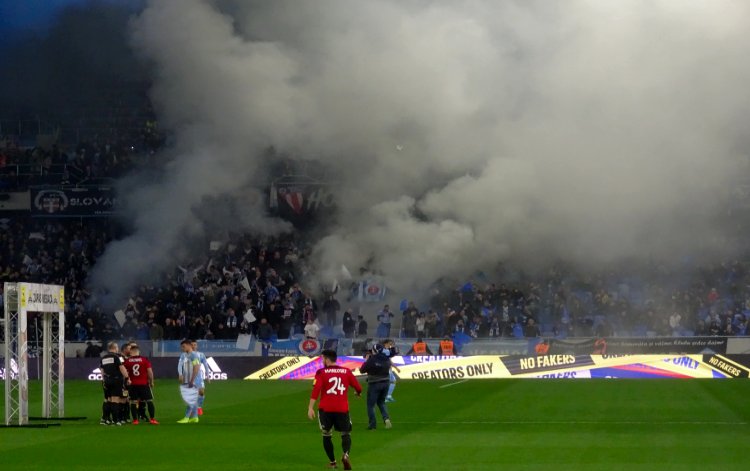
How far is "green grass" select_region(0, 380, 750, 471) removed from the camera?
54.5 ft

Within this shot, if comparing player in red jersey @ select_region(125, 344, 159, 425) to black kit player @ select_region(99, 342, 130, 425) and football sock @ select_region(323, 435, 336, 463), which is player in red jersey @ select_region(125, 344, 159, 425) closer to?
black kit player @ select_region(99, 342, 130, 425)

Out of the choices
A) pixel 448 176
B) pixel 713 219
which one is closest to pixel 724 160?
pixel 713 219

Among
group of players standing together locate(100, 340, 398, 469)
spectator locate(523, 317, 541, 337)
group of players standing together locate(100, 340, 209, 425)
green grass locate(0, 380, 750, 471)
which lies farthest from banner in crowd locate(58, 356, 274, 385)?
group of players standing together locate(100, 340, 209, 425)

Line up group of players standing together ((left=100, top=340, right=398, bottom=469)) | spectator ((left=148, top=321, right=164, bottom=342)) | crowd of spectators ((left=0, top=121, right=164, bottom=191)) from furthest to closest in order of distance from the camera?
1. crowd of spectators ((left=0, top=121, right=164, bottom=191))
2. spectator ((left=148, top=321, right=164, bottom=342))
3. group of players standing together ((left=100, top=340, right=398, bottom=469))

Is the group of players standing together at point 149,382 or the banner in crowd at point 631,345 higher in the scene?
the banner in crowd at point 631,345

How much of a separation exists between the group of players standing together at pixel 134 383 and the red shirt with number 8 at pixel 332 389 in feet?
26.8

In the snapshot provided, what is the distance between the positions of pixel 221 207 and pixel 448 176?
32.3 ft

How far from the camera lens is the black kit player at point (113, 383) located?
2366 centimetres

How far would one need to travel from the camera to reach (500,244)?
49.9 meters

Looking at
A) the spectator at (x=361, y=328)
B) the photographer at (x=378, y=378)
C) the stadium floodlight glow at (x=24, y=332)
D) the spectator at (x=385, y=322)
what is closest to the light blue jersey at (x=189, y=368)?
the stadium floodlight glow at (x=24, y=332)

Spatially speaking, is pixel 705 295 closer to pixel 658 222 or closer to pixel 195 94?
pixel 658 222

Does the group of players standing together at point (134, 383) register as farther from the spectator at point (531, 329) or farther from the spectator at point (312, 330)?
the spectator at point (531, 329)

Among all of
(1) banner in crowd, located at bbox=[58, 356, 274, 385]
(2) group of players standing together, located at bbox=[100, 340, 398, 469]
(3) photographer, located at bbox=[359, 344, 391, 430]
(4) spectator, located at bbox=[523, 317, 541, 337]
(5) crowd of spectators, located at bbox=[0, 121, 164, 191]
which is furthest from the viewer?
(5) crowd of spectators, located at bbox=[0, 121, 164, 191]

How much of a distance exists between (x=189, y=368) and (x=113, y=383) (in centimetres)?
151
